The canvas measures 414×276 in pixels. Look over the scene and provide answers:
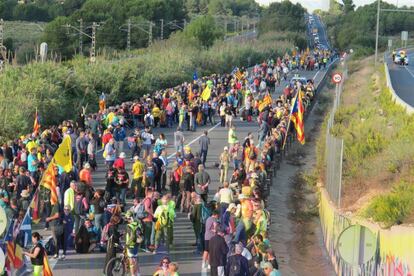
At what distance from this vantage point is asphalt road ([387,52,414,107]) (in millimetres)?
57713

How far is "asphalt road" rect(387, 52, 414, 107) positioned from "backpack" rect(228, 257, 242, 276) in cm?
3673

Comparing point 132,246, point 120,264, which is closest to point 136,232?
point 132,246

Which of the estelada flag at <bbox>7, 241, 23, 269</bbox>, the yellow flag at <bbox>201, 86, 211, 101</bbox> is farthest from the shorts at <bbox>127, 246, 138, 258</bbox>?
the yellow flag at <bbox>201, 86, 211, 101</bbox>

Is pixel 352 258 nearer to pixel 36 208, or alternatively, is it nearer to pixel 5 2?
pixel 36 208

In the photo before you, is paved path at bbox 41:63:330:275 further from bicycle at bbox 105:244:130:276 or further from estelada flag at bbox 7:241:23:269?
estelada flag at bbox 7:241:23:269

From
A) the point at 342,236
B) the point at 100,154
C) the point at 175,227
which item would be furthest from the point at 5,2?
the point at 342,236

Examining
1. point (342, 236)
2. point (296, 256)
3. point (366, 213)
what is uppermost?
point (342, 236)

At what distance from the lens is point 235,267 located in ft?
47.7

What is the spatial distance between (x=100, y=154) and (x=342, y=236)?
1998 centimetres

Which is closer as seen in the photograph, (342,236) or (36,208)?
(342,236)

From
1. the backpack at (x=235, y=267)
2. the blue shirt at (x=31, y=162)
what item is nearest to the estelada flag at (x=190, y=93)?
the blue shirt at (x=31, y=162)

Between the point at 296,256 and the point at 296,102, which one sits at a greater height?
the point at 296,102

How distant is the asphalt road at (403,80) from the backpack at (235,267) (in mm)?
36726

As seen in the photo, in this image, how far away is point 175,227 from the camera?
21562 mm
